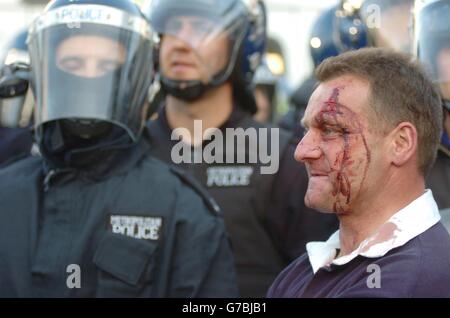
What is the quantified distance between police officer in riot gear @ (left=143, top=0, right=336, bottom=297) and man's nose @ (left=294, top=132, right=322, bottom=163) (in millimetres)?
1536

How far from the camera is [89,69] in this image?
3.71 meters

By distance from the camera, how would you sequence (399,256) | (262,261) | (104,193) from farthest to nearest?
(262,261)
(104,193)
(399,256)

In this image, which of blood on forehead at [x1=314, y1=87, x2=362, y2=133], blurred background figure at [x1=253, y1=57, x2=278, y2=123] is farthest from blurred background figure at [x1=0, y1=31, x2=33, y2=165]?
blurred background figure at [x1=253, y1=57, x2=278, y2=123]

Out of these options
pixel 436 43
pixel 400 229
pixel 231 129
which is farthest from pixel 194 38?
pixel 400 229

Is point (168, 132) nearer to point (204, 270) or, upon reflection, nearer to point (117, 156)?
point (117, 156)

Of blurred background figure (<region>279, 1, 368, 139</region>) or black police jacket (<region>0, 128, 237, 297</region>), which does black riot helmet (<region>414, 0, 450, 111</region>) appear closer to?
black police jacket (<region>0, 128, 237, 297</region>)

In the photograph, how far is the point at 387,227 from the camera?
Result: 256 cm

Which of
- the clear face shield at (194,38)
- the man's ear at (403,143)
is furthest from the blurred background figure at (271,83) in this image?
the man's ear at (403,143)

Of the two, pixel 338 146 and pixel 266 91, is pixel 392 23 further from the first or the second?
pixel 266 91

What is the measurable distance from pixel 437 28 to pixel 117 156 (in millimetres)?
1259

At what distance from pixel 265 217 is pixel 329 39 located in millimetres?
2136

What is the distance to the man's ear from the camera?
2.60 meters

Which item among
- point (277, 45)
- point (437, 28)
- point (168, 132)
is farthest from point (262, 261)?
point (277, 45)
